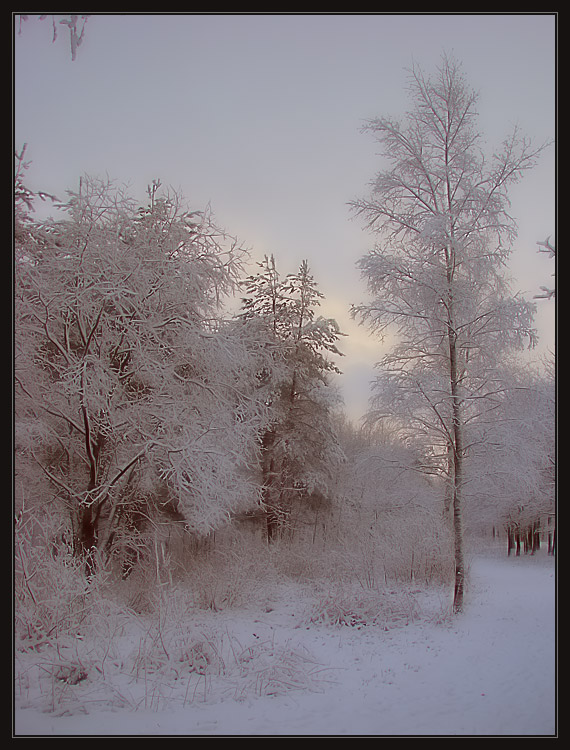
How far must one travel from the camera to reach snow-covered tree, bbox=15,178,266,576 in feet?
31.8

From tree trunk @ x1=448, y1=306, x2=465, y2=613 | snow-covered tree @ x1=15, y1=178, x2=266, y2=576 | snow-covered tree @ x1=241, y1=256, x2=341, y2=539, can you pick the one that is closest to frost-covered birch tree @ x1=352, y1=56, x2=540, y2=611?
tree trunk @ x1=448, y1=306, x2=465, y2=613

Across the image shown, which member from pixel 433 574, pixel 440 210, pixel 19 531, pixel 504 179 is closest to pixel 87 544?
pixel 19 531

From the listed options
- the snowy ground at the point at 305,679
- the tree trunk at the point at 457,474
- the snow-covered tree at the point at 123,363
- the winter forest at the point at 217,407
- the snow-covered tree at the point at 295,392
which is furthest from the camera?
the snow-covered tree at the point at 295,392

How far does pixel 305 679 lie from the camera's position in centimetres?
677

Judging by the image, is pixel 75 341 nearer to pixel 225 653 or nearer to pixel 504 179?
pixel 225 653

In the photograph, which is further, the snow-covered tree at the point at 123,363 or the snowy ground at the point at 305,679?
the snow-covered tree at the point at 123,363

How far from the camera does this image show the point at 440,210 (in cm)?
1041

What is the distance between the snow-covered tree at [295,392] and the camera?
16261mm

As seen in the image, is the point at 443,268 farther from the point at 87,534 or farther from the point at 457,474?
the point at 87,534

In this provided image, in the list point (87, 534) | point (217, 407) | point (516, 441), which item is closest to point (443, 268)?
point (516, 441)

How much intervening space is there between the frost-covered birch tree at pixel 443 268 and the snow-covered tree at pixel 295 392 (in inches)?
231

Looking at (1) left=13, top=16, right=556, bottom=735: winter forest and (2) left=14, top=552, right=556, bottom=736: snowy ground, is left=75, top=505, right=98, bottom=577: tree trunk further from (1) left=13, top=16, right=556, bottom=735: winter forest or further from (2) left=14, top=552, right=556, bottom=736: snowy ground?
(2) left=14, top=552, right=556, bottom=736: snowy ground

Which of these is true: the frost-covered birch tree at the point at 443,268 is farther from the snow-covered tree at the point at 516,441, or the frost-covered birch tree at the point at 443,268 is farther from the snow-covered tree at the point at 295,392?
the snow-covered tree at the point at 295,392

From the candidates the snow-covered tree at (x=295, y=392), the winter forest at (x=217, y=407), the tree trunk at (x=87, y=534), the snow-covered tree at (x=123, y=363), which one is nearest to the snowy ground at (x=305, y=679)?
the winter forest at (x=217, y=407)
